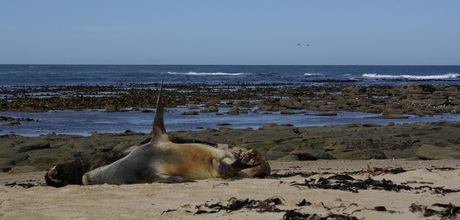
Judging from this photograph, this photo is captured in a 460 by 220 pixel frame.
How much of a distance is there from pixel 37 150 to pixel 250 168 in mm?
6548

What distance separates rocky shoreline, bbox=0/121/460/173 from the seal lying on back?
3698 millimetres

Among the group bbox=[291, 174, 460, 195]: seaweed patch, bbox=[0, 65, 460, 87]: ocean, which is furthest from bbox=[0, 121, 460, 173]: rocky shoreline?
bbox=[0, 65, 460, 87]: ocean

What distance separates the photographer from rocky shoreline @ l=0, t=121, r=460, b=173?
35.2 feet

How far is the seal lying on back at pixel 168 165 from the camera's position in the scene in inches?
257

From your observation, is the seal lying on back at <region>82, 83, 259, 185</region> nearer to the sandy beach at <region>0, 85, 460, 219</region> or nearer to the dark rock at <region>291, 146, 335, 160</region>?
the sandy beach at <region>0, 85, 460, 219</region>

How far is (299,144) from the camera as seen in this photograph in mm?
12523

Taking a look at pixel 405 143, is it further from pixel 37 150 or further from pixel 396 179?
pixel 37 150

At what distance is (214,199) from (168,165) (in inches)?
61.7

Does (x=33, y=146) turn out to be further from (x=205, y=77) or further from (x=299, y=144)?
(x=205, y=77)

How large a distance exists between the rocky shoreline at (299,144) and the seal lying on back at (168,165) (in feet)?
12.1

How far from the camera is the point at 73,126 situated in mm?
18797

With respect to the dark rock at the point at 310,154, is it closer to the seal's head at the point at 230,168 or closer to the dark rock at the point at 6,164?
the seal's head at the point at 230,168

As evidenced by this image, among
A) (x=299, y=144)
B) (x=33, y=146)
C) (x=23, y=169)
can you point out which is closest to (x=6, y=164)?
(x=23, y=169)

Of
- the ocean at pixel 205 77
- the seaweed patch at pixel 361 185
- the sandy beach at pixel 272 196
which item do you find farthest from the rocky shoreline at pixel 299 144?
the ocean at pixel 205 77
